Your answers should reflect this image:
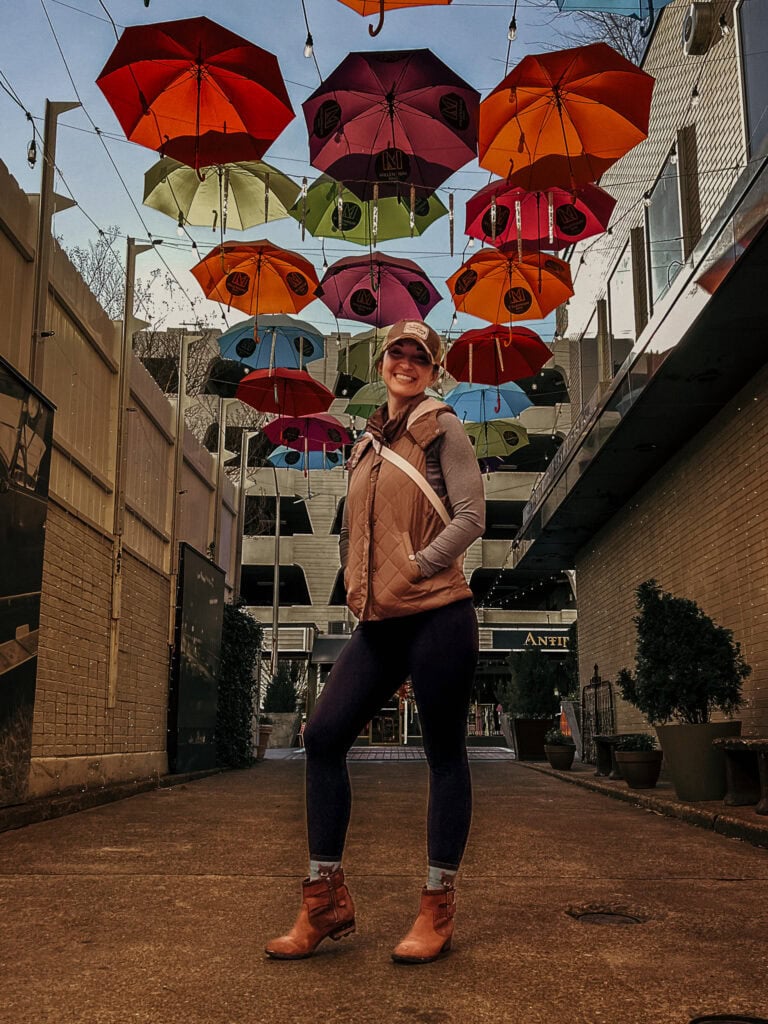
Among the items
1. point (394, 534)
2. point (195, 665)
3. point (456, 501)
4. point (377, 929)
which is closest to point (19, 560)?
point (377, 929)

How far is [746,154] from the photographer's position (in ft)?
27.7

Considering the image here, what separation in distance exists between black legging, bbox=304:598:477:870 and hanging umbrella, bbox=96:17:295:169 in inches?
279

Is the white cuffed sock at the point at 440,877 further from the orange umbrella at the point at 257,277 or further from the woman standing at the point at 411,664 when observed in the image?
the orange umbrella at the point at 257,277

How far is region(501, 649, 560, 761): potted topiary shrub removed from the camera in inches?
780

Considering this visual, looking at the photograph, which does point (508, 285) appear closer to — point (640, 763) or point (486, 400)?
point (486, 400)

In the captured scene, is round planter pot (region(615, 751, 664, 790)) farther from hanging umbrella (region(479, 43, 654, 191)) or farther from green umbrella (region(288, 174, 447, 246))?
green umbrella (region(288, 174, 447, 246))

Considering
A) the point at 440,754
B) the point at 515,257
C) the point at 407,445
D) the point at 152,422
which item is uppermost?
the point at 515,257

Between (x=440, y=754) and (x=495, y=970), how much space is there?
646mm

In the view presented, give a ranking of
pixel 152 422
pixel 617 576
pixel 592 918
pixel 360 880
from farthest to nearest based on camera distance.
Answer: pixel 617 576
pixel 152 422
pixel 360 880
pixel 592 918

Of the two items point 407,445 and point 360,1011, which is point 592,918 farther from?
point 407,445

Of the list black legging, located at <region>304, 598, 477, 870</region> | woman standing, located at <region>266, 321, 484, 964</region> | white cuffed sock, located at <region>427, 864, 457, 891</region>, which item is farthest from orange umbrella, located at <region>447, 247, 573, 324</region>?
white cuffed sock, located at <region>427, 864, 457, 891</region>

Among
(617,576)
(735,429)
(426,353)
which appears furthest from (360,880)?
(617,576)

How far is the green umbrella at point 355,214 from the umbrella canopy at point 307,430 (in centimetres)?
373

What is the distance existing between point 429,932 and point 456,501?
133 centimetres
